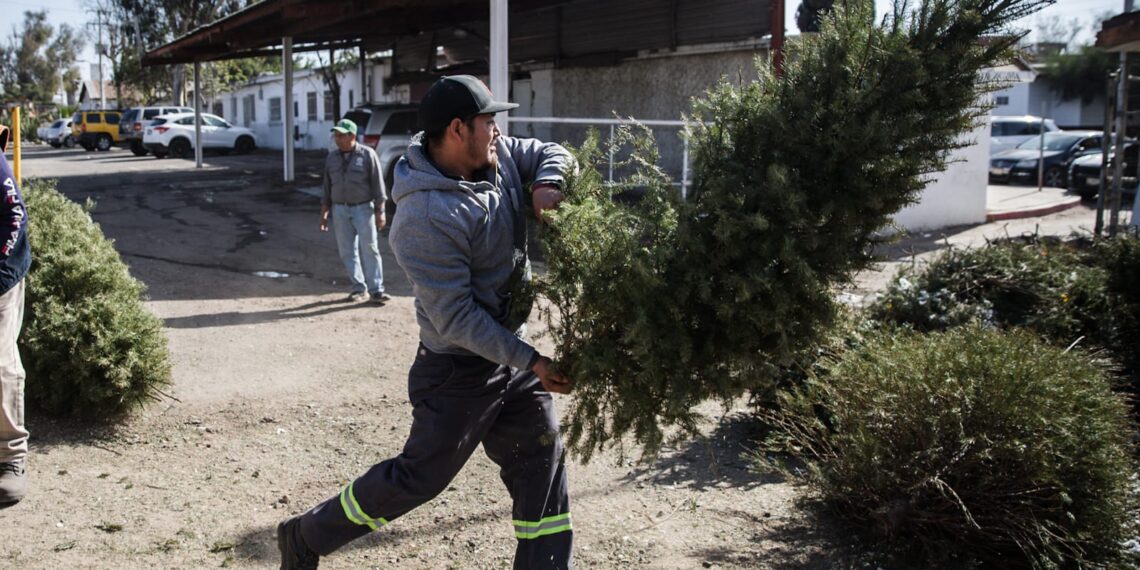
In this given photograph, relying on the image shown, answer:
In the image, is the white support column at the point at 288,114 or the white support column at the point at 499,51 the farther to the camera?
the white support column at the point at 288,114

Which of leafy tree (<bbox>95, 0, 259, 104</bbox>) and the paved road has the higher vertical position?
leafy tree (<bbox>95, 0, 259, 104</bbox>)

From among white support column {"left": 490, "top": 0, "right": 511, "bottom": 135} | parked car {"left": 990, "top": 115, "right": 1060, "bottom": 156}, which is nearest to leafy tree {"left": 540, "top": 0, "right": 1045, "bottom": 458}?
white support column {"left": 490, "top": 0, "right": 511, "bottom": 135}

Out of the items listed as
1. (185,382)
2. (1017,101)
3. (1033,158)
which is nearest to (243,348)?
(185,382)

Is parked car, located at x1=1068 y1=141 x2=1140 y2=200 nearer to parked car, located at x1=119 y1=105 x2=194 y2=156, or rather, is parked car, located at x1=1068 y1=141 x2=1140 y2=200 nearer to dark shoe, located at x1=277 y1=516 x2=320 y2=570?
dark shoe, located at x1=277 y1=516 x2=320 y2=570

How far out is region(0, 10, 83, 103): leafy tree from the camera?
3292 inches

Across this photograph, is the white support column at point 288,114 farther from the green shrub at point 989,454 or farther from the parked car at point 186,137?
the green shrub at point 989,454

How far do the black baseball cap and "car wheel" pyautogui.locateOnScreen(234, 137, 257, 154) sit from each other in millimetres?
32678

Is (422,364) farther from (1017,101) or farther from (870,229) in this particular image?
(1017,101)

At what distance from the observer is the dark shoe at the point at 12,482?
13.7 ft

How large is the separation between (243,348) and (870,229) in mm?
5537

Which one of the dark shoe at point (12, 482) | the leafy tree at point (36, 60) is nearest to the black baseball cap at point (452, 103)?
the dark shoe at point (12, 482)

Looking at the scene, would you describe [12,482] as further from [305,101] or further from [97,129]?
[97,129]

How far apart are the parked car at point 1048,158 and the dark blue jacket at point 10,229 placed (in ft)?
74.1

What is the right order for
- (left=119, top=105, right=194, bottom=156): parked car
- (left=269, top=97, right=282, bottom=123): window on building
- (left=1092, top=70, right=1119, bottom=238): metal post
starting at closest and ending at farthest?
(left=1092, top=70, right=1119, bottom=238): metal post < (left=119, top=105, right=194, bottom=156): parked car < (left=269, top=97, right=282, bottom=123): window on building
